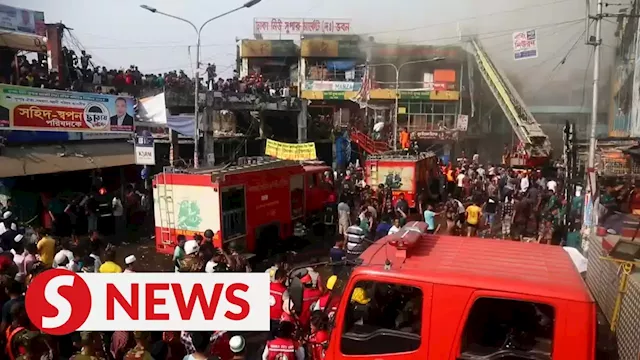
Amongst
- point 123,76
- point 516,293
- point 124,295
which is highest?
point 123,76

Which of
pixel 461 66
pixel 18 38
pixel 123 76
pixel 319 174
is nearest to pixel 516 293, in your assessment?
pixel 319 174

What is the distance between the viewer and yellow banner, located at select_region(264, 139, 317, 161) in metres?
21.6

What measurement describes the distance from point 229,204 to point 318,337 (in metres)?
7.30

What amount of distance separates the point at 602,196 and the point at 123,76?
17.4 metres

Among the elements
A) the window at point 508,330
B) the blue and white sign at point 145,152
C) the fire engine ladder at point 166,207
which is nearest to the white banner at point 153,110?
the blue and white sign at point 145,152

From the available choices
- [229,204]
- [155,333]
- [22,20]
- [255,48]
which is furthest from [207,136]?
[255,48]

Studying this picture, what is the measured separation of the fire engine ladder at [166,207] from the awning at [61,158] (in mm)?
4372

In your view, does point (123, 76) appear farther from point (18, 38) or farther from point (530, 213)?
point (530, 213)

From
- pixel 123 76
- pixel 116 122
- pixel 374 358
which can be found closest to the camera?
pixel 374 358

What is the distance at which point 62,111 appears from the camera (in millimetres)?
14992

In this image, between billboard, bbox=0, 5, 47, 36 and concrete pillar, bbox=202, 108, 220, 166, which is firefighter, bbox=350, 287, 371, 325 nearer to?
concrete pillar, bbox=202, 108, 220, 166

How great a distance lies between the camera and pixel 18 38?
18.0 meters

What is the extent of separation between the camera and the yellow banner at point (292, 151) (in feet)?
70.9

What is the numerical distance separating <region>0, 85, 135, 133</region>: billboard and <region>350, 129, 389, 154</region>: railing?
15.4 m
